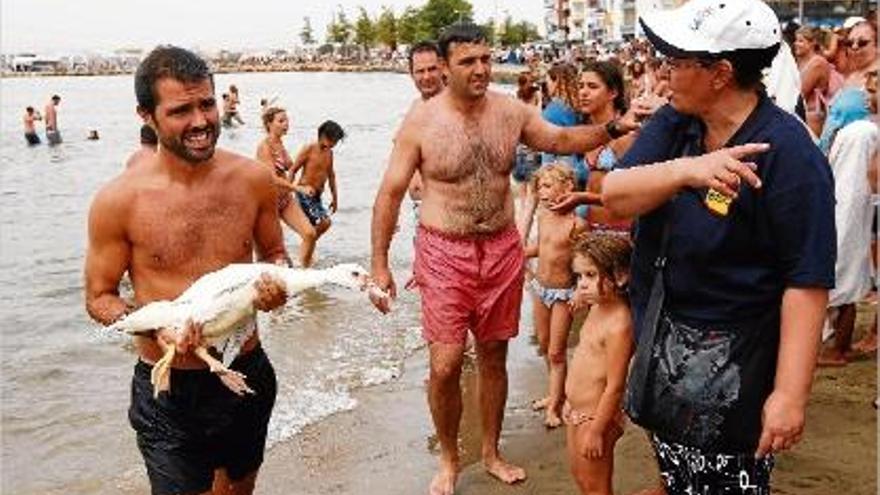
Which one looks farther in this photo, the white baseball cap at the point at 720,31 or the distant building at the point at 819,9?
the distant building at the point at 819,9

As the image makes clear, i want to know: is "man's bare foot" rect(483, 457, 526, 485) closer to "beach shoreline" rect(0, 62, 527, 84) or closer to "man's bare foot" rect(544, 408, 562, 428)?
"man's bare foot" rect(544, 408, 562, 428)

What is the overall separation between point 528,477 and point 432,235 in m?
1.22

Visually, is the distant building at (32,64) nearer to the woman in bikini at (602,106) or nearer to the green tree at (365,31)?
the green tree at (365,31)

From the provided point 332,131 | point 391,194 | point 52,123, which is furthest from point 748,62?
point 52,123

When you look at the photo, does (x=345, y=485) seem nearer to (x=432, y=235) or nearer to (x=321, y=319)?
(x=432, y=235)

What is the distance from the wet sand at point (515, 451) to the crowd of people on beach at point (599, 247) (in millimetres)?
186

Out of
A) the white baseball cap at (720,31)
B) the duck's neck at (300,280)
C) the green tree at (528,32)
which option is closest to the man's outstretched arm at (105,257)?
the duck's neck at (300,280)

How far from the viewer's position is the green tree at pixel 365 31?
5497 inches

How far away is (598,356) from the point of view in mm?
3639

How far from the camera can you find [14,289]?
467 inches

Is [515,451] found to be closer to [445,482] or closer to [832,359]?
[445,482]

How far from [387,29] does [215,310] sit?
13291 centimetres

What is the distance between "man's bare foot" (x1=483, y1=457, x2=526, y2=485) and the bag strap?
2.03 m

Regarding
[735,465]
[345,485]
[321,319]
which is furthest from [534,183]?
[321,319]
